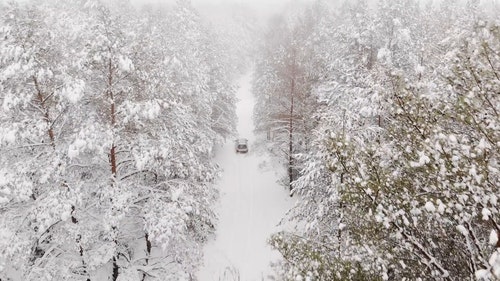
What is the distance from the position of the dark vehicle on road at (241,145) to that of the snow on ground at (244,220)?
Answer: 460 millimetres

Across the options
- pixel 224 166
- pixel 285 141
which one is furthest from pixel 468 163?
pixel 224 166

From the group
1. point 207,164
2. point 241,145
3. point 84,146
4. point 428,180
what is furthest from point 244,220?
point 428,180

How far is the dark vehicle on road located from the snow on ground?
1.51 feet

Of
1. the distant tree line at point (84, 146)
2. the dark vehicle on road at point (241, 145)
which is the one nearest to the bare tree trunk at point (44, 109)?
the distant tree line at point (84, 146)

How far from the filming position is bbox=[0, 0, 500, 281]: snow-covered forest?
488 cm

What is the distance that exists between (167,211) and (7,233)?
4321 millimetres

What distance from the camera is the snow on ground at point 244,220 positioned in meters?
17.1

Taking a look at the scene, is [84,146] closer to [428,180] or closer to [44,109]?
[44,109]

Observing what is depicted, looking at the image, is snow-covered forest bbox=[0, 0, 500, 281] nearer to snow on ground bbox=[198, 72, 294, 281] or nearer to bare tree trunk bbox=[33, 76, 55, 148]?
bare tree trunk bbox=[33, 76, 55, 148]

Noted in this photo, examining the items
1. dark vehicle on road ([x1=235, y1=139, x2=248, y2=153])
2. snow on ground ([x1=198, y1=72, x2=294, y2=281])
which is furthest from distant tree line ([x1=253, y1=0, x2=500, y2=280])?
dark vehicle on road ([x1=235, y1=139, x2=248, y2=153])

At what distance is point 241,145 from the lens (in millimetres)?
30234

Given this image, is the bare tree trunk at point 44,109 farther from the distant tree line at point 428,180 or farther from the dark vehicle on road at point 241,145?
the dark vehicle on road at point 241,145

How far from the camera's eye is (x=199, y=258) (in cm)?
1287

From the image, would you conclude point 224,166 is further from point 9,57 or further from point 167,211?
point 9,57
